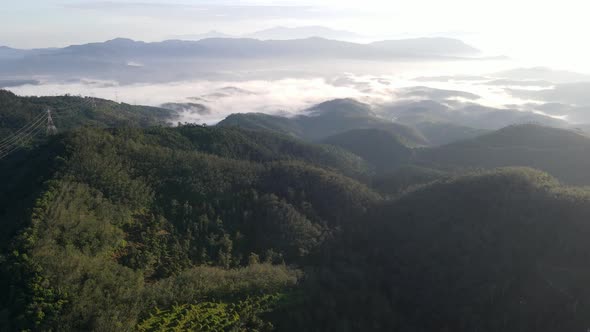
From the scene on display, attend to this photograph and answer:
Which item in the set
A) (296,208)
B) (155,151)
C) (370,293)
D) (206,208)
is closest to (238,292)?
(370,293)

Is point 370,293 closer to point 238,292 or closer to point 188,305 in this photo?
point 238,292

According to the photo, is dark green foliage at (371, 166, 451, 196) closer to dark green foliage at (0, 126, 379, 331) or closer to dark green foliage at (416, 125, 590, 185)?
dark green foliage at (416, 125, 590, 185)

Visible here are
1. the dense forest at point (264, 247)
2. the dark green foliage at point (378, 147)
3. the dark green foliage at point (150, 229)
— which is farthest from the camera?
the dark green foliage at point (378, 147)

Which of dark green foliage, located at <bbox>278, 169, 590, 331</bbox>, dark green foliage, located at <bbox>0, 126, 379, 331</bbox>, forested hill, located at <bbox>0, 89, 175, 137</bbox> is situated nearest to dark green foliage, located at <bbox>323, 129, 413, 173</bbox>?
forested hill, located at <bbox>0, 89, 175, 137</bbox>

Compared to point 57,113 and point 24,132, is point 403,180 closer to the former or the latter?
point 24,132

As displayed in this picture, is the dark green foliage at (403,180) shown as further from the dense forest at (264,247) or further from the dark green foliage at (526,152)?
the dense forest at (264,247)

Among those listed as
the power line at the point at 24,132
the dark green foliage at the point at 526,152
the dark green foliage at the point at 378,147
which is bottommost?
the dark green foliage at the point at 378,147

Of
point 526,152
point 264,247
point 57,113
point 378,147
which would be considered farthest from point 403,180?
point 57,113

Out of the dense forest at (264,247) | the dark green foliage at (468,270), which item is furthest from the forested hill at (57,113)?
the dark green foliage at (468,270)
